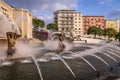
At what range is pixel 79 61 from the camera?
16.1 meters

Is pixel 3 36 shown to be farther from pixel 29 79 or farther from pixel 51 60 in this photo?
pixel 29 79

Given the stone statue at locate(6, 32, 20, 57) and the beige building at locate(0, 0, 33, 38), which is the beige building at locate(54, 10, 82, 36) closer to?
the beige building at locate(0, 0, 33, 38)

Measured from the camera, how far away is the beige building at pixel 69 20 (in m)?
168

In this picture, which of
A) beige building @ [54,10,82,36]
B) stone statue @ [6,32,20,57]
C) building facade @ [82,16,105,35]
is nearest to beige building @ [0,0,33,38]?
stone statue @ [6,32,20,57]

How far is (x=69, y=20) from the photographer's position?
555ft

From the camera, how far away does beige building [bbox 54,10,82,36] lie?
168m

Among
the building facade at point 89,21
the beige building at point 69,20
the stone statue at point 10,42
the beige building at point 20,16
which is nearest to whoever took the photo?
the stone statue at point 10,42

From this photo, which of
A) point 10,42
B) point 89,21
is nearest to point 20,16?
point 10,42

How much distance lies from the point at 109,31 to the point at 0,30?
12270 centimetres

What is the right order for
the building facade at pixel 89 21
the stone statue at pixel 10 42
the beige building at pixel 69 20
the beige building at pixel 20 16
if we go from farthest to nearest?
the building facade at pixel 89 21, the beige building at pixel 69 20, the beige building at pixel 20 16, the stone statue at pixel 10 42

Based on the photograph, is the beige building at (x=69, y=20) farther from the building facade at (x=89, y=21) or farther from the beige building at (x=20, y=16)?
the beige building at (x=20, y=16)

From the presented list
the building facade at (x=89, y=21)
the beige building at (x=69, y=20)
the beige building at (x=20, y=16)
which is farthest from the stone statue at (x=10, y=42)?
the building facade at (x=89, y=21)

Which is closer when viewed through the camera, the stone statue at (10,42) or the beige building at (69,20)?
the stone statue at (10,42)

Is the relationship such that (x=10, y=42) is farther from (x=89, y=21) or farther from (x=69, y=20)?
(x=89, y=21)
